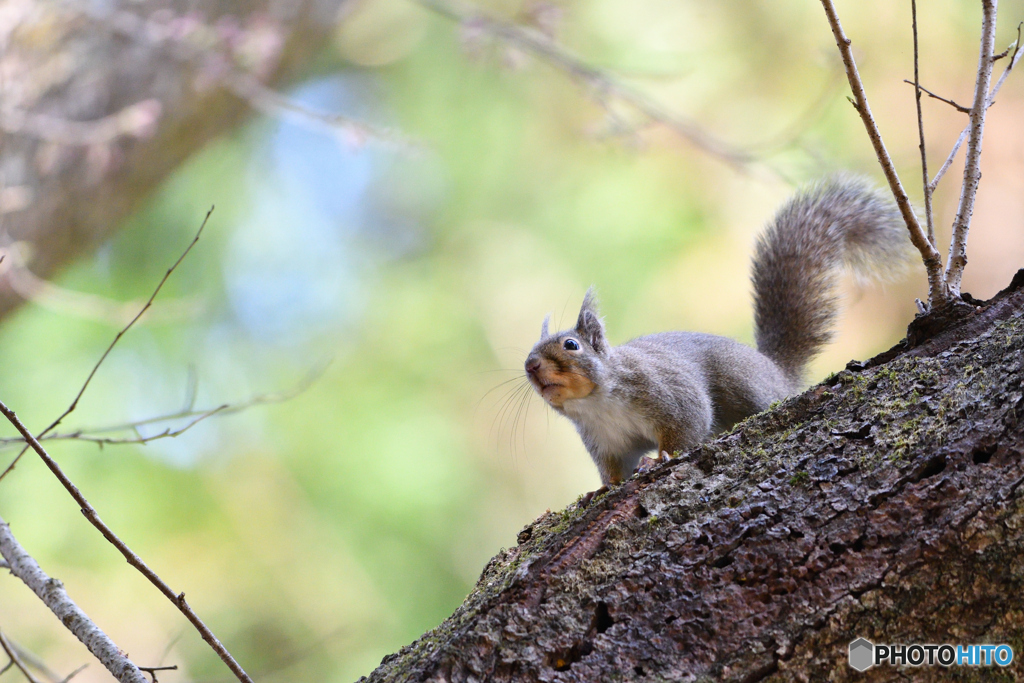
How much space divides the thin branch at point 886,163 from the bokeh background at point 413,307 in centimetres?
265

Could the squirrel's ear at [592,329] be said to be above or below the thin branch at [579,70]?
below

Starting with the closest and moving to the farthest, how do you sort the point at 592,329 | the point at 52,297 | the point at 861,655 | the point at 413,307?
the point at 861,655, the point at 592,329, the point at 52,297, the point at 413,307

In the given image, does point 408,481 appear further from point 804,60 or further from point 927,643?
point 927,643

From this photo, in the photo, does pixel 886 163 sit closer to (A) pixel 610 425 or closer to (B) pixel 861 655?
(B) pixel 861 655

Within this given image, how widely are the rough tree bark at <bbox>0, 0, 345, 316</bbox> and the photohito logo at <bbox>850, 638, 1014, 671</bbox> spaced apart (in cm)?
294

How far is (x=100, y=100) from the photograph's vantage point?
11.9ft

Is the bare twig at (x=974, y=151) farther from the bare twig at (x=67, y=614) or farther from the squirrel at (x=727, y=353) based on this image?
the bare twig at (x=67, y=614)

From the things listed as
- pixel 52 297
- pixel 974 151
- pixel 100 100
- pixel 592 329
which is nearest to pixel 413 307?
pixel 100 100

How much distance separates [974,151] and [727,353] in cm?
108

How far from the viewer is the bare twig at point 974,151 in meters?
1.47

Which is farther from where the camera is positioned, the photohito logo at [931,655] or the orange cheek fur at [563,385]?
the orange cheek fur at [563,385]

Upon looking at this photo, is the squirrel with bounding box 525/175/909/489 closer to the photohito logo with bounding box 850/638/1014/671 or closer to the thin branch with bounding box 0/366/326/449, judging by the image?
the thin branch with bounding box 0/366/326/449

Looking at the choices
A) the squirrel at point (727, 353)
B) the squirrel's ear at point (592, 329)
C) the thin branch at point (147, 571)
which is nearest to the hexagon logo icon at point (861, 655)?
the thin branch at point (147, 571)

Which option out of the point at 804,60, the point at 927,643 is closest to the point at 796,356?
the point at 927,643
